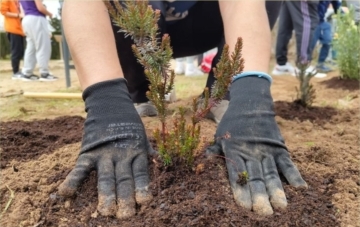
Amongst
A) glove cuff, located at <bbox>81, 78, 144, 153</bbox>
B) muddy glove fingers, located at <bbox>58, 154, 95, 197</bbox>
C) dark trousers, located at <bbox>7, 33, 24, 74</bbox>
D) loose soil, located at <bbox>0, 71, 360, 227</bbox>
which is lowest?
dark trousers, located at <bbox>7, 33, 24, 74</bbox>

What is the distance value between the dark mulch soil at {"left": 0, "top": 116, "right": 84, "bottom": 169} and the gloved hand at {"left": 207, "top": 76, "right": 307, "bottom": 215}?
3.32 feet

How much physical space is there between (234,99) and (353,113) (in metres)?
2.02

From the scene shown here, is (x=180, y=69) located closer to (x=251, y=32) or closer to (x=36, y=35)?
(x=36, y=35)

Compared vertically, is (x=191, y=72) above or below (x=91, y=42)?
below

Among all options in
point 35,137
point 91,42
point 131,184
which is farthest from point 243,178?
point 35,137

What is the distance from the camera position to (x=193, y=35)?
2.86 m

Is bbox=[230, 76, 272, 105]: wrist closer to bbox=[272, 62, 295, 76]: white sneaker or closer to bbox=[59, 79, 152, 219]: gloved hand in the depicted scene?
bbox=[59, 79, 152, 219]: gloved hand

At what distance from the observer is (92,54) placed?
5.46 feet

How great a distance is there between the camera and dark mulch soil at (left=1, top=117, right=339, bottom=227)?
1231mm

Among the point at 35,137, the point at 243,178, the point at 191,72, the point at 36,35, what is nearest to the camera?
the point at 243,178

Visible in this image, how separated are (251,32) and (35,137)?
1449mm

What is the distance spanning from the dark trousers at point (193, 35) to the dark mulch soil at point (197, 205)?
1.29 meters

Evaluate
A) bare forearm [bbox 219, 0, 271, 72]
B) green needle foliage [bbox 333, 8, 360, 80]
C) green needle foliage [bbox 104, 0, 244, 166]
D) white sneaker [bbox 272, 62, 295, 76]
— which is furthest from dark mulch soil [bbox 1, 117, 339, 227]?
white sneaker [bbox 272, 62, 295, 76]

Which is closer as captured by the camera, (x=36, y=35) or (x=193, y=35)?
(x=193, y=35)
